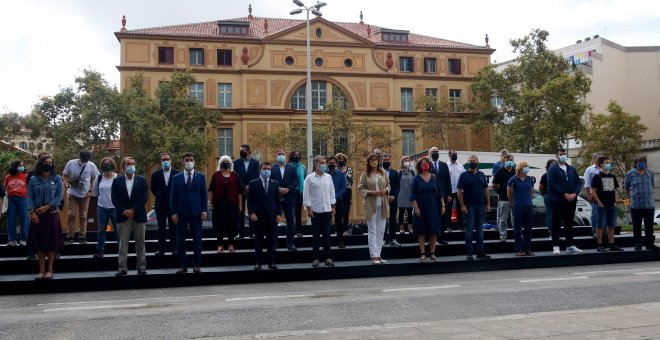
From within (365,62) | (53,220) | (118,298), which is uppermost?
(365,62)

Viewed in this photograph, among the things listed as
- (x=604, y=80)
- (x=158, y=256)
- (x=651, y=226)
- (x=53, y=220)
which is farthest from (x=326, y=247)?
(x=604, y=80)

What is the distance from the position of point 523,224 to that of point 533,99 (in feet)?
105

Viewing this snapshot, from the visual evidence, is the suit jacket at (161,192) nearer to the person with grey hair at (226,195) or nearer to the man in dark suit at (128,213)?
the man in dark suit at (128,213)

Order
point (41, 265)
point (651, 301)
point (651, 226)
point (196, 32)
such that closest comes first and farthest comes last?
point (651, 301) < point (41, 265) < point (651, 226) < point (196, 32)

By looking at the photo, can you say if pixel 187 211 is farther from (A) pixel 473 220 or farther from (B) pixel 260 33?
(B) pixel 260 33

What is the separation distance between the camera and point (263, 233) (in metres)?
10.7

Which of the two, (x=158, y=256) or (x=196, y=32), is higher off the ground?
(x=196, y=32)

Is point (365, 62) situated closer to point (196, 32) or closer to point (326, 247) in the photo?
point (196, 32)

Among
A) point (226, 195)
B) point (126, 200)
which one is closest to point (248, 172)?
point (226, 195)

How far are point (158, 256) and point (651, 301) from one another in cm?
795

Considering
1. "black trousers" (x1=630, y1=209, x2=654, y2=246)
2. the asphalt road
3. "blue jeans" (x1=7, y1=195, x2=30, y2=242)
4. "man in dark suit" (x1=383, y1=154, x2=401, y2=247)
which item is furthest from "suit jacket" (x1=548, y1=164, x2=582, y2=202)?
"blue jeans" (x1=7, y1=195, x2=30, y2=242)

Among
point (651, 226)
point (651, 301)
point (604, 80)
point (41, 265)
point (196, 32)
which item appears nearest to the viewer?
point (651, 301)

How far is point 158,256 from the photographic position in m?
11.0

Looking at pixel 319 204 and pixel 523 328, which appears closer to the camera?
pixel 523 328
